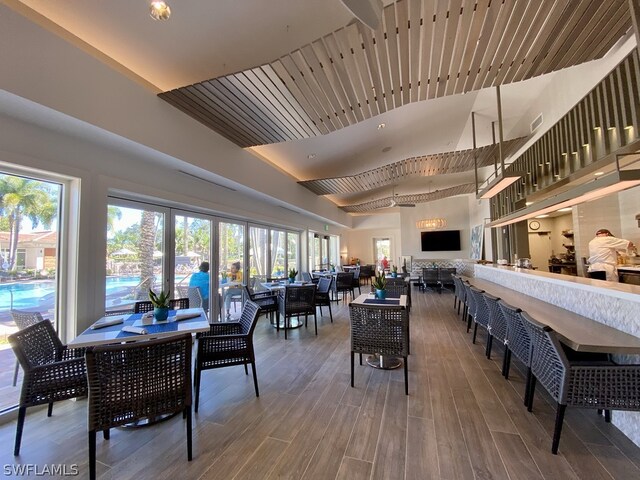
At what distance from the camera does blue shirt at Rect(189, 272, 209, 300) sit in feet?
14.8

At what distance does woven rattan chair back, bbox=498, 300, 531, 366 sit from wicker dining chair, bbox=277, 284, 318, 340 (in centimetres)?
276

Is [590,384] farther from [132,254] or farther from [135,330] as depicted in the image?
[132,254]

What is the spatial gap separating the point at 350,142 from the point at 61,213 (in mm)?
4641

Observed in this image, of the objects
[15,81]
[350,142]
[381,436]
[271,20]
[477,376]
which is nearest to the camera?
[15,81]

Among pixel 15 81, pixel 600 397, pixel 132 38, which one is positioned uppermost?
pixel 132 38

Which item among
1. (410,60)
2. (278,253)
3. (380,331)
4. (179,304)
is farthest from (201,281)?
(410,60)

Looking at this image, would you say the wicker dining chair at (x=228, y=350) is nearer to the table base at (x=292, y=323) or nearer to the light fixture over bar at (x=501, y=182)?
the table base at (x=292, y=323)

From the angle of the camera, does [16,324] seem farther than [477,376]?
No

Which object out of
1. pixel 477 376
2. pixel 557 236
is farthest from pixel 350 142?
pixel 557 236

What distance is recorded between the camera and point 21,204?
2.52 m

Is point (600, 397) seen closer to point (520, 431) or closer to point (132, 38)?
point (520, 431)

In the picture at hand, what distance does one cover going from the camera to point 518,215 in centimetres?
436

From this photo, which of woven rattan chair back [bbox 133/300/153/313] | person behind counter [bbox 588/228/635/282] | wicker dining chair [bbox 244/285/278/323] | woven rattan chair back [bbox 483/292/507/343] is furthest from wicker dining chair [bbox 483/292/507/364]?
woven rattan chair back [bbox 133/300/153/313]

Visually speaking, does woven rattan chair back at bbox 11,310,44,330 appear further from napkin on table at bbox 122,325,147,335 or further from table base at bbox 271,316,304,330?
table base at bbox 271,316,304,330
